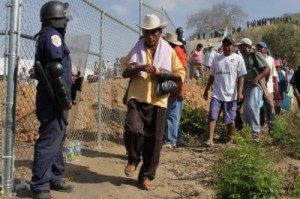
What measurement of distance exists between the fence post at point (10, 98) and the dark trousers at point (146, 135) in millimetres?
1264

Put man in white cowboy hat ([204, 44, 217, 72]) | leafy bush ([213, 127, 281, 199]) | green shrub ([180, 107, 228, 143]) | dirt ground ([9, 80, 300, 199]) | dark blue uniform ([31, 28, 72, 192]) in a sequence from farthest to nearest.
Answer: man in white cowboy hat ([204, 44, 217, 72]) < green shrub ([180, 107, 228, 143]) < dirt ground ([9, 80, 300, 199]) < dark blue uniform ([31, 28, 72, 192]) < leafy bush ([213, 127, 281, 199])

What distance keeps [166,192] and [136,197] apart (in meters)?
0.39

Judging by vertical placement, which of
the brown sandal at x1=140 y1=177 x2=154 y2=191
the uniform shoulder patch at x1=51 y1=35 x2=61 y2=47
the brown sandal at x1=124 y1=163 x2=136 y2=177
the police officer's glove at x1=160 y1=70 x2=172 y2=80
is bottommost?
the brown sandal at x1=140 y1=177 x2=154 y2=191

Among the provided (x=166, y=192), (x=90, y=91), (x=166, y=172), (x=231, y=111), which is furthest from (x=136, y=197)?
(x=90, y=91)

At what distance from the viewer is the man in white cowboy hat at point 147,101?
4918 mm

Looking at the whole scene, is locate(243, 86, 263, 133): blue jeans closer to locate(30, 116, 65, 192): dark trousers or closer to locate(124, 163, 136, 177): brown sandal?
locate(124, 163, 136, 177): brown sandal

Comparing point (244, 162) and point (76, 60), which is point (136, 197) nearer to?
point (244, 162)

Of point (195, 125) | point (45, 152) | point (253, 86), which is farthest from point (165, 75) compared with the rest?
point (195, 125)

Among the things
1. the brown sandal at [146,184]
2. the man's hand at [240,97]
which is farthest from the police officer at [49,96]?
Answer: the man's hand at [240,97]

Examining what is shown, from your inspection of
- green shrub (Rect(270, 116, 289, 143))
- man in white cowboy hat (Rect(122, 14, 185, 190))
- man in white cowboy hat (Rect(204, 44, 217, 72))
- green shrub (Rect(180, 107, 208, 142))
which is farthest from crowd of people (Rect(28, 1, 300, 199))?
man in white cowboy hat (Rect(204, 44, 217, 72))

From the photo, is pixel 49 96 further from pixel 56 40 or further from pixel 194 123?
pixel 194 123

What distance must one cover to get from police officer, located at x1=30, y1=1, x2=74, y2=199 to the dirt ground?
1.29 feet

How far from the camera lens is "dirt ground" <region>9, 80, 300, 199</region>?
4.70 meters

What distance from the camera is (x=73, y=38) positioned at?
5230 mm
